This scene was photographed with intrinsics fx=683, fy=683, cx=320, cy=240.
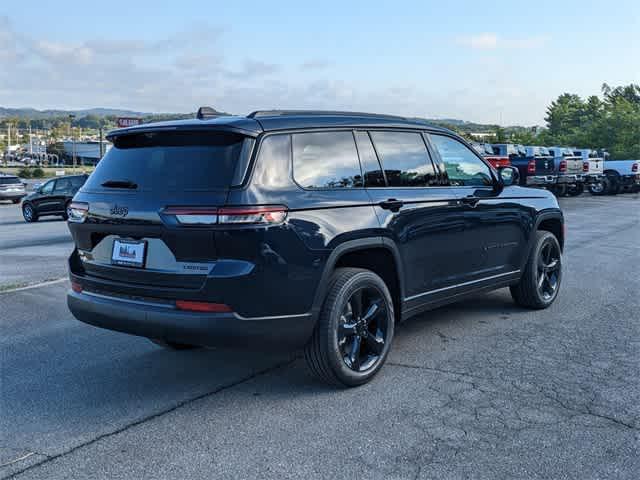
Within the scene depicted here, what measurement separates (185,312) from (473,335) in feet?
9.13

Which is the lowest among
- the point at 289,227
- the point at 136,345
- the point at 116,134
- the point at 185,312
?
the point at 136,345

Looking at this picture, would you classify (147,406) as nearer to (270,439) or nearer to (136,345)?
(270,439)

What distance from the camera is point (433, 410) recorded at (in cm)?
409

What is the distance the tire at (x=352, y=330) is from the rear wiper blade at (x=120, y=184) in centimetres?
139

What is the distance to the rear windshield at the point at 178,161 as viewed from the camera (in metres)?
4.00

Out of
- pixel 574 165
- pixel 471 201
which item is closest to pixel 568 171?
pixel 574 165

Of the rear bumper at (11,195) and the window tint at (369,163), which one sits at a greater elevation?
the window tint at (369,163)

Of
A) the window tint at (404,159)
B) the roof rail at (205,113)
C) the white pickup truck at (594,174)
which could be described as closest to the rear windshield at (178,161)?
the roof rail at (205,113)

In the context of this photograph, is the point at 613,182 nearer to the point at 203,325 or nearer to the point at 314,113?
the point at 314,113

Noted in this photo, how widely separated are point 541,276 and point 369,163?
2.77m

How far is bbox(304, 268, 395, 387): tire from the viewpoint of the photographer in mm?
4301

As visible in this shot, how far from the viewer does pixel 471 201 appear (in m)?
5.62

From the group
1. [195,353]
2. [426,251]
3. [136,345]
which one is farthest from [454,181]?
[136,345]

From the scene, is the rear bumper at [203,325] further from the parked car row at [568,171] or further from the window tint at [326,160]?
the parked car row at [568,171]
